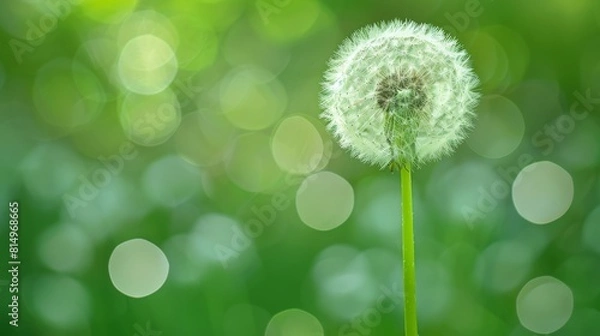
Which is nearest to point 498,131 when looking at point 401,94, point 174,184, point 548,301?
point 548,301

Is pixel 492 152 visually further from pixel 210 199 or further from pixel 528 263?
pixel 210 199

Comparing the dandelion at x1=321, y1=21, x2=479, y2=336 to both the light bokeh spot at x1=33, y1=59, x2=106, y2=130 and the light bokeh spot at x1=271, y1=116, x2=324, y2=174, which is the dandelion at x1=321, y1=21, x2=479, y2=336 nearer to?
the light bokeh spot at x1=271, y1=116, x2=324, y2=174

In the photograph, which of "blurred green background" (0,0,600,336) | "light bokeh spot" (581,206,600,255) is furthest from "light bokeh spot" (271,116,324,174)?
"light bokeh spot" (581,206,600,255)

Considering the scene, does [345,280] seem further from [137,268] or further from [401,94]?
[401,94]

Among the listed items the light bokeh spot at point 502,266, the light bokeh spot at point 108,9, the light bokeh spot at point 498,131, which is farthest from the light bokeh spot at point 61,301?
the light bokeh spot at point 498,131

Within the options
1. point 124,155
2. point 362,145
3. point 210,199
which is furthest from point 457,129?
point 124,155

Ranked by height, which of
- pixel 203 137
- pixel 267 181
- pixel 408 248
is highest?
pixel 203 137
